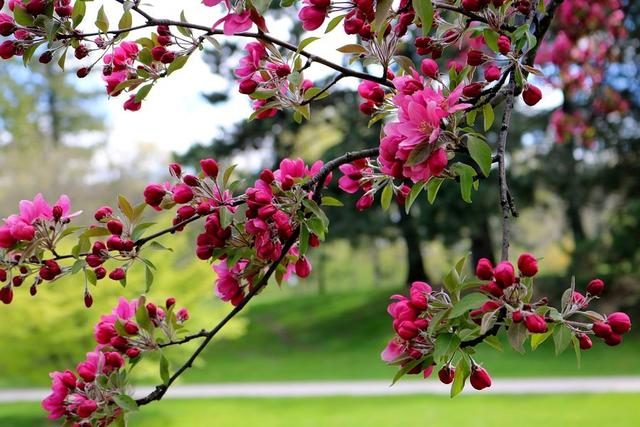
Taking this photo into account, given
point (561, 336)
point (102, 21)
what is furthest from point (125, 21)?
point (561, 336)

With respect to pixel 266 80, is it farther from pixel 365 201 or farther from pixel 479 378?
pixel 479 378

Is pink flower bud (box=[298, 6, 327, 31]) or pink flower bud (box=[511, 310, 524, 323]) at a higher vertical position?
pink flower bud (box=[298, 6, 327, 31])

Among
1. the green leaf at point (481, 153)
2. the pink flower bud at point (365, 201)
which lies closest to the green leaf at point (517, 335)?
the green leaf at point (481, 153)

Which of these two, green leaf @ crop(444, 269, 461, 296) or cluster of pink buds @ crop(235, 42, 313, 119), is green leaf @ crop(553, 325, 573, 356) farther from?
cluster of pink buds @ crop(235, 42, 313, 119)

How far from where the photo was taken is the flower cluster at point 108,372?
1.33 meters

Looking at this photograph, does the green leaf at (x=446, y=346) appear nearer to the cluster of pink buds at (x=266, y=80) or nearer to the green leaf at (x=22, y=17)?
the cluster of pink buds at (x=266, y=80)

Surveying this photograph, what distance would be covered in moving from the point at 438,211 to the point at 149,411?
5958 millimetres

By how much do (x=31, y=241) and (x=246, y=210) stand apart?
384mm

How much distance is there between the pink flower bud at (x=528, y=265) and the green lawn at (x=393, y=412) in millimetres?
6307

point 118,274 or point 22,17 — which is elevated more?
point 22,17

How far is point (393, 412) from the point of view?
7781 millimetres

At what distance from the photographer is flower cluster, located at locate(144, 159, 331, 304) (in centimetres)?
128

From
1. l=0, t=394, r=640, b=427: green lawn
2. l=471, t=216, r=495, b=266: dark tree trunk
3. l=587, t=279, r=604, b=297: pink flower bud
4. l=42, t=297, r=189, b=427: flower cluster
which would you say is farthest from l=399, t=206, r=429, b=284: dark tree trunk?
l=587, t=279, r=604, b=297: pink flower bud

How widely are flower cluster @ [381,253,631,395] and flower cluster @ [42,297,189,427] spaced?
20.1 inches
